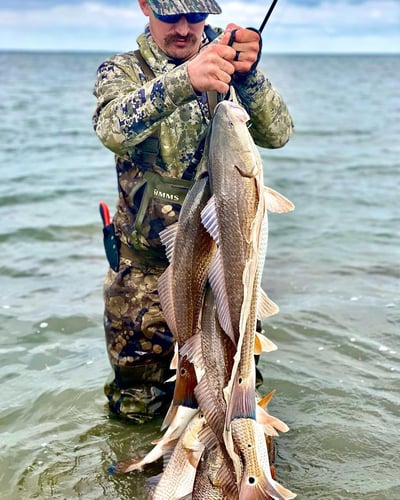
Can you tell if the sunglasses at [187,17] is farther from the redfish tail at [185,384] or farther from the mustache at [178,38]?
the redfish tail at [185,384]

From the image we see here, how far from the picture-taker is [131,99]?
4.06m

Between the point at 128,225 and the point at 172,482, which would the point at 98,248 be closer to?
the point at 128,225

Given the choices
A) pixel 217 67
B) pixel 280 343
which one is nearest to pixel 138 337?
pixel 280 343

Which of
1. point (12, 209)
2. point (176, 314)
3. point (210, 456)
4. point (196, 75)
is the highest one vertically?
point (196, 75)

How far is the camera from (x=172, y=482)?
12.8 ft

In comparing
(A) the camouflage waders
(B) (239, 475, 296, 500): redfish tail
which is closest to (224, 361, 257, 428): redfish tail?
(B) (239, 475, 296, 500): redfish tail

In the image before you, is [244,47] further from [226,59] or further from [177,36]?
[177,36]

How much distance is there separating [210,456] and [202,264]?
988 millimetres

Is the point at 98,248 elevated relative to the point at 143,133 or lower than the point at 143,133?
lower

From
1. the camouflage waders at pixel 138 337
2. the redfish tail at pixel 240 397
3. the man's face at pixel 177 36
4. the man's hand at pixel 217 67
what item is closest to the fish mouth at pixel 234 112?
the man's hand at pixel 217 67

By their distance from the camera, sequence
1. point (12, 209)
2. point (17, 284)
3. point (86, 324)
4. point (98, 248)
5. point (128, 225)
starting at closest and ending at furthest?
point (128, 225), point (86, 324), point (17, 284), point (98, 248), point (12, 209)

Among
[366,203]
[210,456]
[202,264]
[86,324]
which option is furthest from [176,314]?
[366,203]

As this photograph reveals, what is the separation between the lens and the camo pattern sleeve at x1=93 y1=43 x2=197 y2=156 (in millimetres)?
3822

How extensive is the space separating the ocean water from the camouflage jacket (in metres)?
1.52
